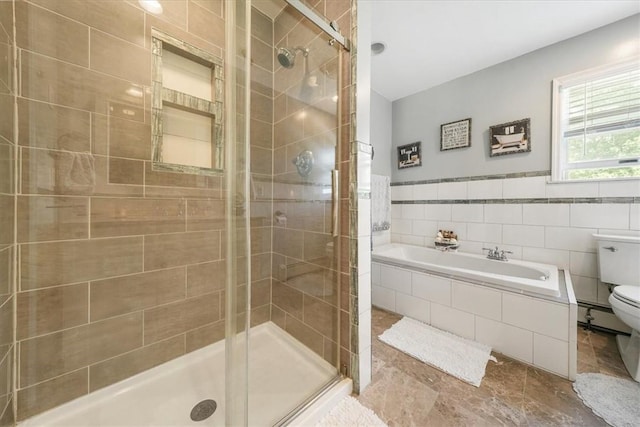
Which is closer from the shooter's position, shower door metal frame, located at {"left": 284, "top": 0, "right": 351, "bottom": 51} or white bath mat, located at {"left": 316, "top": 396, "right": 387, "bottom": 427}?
white bath mat, located at {"left": 316, "top": 396, "right": 387, "bottom": 427}

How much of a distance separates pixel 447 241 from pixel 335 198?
1.86 meters

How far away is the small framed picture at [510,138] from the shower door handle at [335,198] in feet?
6.59

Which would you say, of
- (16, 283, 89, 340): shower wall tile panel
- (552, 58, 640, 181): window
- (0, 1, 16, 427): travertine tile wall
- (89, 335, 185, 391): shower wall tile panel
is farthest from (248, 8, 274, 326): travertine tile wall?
(552, 58, 640, 181): window

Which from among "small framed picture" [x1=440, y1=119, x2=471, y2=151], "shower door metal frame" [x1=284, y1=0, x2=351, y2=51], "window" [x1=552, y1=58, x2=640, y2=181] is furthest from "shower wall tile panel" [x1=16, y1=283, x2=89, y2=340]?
"window" [x1=552, y1=58, x2=640, y2=181]

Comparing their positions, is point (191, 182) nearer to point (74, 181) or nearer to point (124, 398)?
point (74, 181)

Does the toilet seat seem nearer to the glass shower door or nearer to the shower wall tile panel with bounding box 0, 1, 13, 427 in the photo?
the glass shower door

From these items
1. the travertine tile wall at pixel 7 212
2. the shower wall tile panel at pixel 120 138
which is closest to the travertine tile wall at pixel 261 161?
the shower wall tile panel at pixel 120 138

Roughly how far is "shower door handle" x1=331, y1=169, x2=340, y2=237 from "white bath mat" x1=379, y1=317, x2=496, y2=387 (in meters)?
1.06

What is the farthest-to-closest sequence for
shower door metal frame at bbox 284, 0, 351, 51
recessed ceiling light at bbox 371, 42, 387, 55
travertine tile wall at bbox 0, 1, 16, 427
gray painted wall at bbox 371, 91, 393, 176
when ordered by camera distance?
1. gray painted wall at bbox 371, 91, 393, 176
2. recessed ceiling light at bbox 371, 42, 387, 55
3. shower door metal frame at bbox 284, 0, 351, 51
4. travertine tile wall at bbox 0, 1, 16, 427

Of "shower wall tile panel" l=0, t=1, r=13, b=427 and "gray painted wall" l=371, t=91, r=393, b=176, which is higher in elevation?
"gray painted wall" l=371, t=91, r=393, b=176

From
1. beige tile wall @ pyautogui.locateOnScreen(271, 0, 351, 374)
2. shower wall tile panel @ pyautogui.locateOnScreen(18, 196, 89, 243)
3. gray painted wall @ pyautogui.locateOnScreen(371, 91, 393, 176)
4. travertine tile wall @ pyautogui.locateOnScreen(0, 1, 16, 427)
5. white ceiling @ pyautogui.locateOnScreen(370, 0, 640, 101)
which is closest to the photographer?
travertine tile wall @ pyautogui.locateOnScreen(0, 1, 16, 427)

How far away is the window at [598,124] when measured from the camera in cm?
180

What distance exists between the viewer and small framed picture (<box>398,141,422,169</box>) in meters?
2.86

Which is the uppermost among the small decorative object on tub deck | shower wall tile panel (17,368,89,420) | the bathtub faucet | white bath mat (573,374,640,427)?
the small decorative object on tub deck
